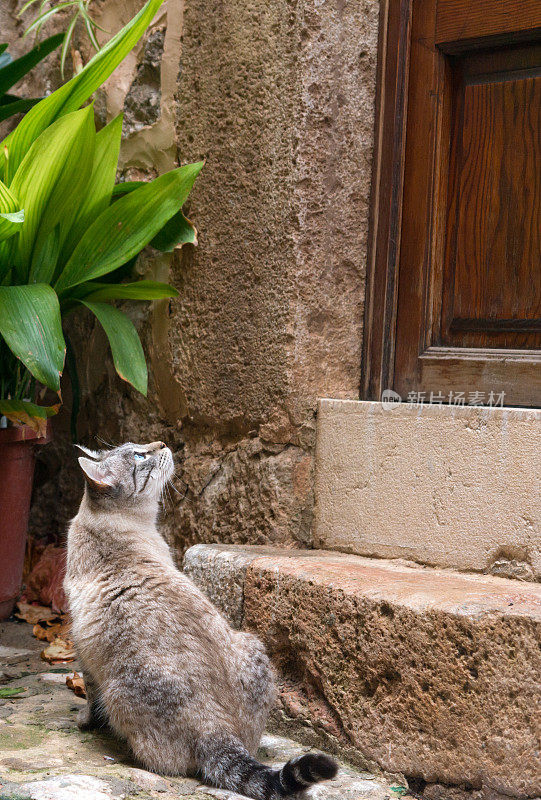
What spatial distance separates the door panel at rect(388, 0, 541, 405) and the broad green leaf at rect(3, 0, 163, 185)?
866 millimetres

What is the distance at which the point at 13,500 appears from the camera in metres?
2.90

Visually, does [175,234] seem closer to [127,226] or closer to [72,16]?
[127,226]

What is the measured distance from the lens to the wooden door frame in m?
2.63

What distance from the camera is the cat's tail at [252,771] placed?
5.45 feet

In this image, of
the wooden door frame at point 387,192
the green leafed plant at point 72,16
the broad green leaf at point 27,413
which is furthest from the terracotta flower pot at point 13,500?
the green leafed plant at point 72,16

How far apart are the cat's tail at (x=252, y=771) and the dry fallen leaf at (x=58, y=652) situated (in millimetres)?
1074

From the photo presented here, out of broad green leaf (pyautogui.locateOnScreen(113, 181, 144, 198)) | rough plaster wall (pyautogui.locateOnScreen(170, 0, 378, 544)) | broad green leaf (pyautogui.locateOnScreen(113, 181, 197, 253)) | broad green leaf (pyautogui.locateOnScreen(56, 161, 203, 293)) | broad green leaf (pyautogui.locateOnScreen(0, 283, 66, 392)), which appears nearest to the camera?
broad green leaf (pyautogui.locateOnScreen(0, 283, 66, 392))

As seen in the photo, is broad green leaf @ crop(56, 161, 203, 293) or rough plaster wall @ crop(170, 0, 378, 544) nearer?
rough plaster wall @ crop(170, 0, 378, 544)

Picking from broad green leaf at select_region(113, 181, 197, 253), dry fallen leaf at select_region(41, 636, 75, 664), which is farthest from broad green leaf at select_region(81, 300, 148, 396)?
dry fallen leaf at select_region(41, 636, 75, 664)

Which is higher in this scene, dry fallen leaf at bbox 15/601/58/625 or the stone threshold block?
the stone threshold block

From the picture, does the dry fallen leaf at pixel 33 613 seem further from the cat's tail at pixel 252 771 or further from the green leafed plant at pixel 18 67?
the green leafed plant at pixel 18 67

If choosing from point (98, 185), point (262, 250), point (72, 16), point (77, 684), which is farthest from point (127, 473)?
point (72, 16)

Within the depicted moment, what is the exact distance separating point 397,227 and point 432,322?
324mm

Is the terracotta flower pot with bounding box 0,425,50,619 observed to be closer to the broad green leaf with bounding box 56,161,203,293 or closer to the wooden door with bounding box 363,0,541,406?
the broad green leaf with bounding box 56,161,203,293
